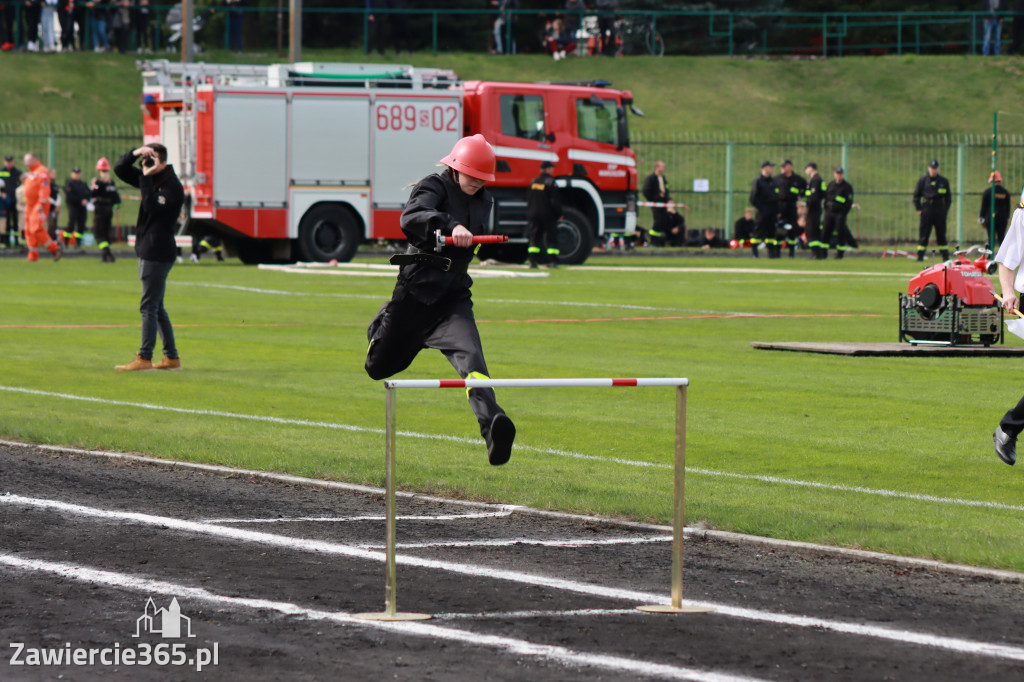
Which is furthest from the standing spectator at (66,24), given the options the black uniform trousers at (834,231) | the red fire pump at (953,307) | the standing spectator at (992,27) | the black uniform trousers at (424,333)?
the black uniform trousers at (424,333)

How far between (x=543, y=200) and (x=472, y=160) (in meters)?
22.5

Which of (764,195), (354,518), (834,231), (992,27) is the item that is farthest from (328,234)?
(992,27)

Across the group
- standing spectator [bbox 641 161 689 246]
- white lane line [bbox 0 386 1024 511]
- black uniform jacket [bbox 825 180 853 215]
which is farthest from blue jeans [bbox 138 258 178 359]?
standing spectator [bbox 641 161 689 246]

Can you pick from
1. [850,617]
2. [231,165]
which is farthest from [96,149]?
[850,617]

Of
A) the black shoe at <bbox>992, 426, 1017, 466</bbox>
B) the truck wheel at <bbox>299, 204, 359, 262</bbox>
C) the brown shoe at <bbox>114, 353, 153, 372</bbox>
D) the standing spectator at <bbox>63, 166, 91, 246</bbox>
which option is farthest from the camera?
the standing spectator at <bbox>63, 166, 91, 246</bbox>

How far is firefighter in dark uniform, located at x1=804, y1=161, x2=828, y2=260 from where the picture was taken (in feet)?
121

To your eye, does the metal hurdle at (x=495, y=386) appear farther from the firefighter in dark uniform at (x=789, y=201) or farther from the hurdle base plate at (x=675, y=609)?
the firefighter in dark uniform at (x=789, y=201)

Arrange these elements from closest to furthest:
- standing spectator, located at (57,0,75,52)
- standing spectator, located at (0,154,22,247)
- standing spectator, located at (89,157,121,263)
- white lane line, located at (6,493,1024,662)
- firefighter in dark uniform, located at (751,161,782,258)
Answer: white lane line, located at (6,493,1024,662), standing spectator, located at (89,157,121,263), firefighter in dark uniform, located at (751,161,782,258), standing spectator, located at (0,154,22,247), standing spectator, located at (57,0,75,52)

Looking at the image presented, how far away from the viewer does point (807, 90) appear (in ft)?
188

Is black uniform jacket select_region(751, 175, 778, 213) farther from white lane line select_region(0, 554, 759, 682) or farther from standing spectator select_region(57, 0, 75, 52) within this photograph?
white lane line select_region(0, 554, 759, 682)

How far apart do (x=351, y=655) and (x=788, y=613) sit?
1.67m

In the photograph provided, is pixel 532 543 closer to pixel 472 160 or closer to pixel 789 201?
pixel 472 160

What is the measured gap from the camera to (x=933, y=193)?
36281 mm

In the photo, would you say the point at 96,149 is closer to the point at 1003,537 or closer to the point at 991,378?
the point at 991,378
